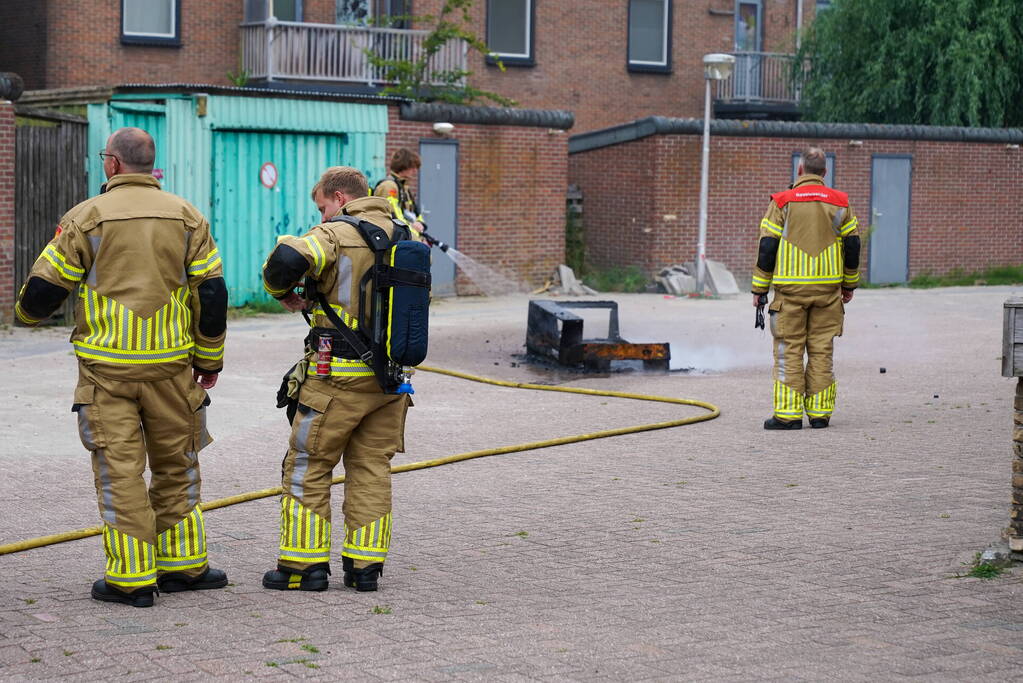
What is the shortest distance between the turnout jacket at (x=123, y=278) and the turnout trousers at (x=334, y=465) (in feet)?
1.90

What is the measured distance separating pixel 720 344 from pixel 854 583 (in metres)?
10.1

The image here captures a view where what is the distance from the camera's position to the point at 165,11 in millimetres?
26297

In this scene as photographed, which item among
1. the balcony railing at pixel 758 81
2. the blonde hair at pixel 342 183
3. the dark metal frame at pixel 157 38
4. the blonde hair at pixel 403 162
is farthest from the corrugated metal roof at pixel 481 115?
the blonde hair at pixel 342 183

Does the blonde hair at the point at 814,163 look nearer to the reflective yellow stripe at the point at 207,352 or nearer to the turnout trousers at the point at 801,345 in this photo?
the turnout trousers at the point at 801,345

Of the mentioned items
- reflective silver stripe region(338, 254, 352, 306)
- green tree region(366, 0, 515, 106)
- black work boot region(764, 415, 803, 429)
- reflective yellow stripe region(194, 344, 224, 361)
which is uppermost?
green tree region(366, 0, 515, 106)

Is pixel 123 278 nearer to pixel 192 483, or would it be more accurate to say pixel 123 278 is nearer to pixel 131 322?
pixel 131 322

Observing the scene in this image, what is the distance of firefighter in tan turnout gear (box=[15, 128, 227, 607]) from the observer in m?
5.59

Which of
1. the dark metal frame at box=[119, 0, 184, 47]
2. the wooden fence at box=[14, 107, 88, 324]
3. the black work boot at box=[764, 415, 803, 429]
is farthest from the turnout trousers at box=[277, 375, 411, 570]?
the dark metal frame at box=[119, 0, 184, 47]

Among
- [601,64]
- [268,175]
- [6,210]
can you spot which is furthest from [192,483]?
[601,64]

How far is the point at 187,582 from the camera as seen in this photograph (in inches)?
233

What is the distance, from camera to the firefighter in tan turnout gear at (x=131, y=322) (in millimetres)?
5586

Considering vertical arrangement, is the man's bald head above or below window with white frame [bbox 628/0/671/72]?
below

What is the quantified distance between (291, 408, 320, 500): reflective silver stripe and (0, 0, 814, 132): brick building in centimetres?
2099

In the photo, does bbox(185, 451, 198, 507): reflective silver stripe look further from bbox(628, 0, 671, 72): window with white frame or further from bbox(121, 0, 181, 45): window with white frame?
bbox(628, 0, 671, 72): window with white frame
